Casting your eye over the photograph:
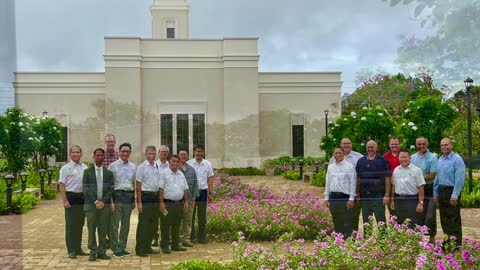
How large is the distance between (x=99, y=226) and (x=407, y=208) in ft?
10.1

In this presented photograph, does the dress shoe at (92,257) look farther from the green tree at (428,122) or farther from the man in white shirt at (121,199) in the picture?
the green tree at (428,122)

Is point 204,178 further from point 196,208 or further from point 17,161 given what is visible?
point 17,161

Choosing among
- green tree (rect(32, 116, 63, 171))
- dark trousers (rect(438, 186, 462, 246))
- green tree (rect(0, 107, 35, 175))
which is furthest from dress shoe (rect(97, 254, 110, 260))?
green tree (rect(0, 107, 35, 175))

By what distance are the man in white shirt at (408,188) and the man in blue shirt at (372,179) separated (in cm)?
19

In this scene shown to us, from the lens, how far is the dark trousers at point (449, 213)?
4.91m

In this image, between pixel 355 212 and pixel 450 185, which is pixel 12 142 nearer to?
pixel 355 212

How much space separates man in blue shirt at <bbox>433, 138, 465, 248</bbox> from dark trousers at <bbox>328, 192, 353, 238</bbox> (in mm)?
878

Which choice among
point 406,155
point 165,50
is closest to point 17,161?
point 165,50

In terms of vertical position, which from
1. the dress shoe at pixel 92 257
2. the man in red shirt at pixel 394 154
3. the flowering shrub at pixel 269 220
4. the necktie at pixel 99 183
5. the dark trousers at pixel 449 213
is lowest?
the dress shoe at pixel 92 257

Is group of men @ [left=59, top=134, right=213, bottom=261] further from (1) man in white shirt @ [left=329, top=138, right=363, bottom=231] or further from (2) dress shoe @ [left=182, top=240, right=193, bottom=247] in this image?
(1) man in white shirt @ [left=329, top=138, right=363, bottom=231]

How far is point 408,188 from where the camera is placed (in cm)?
483

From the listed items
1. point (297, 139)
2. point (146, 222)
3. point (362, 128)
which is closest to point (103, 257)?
point (146, 222)

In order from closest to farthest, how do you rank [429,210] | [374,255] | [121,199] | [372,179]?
[374,255]
[372,179]
[429,210]
[121,199]

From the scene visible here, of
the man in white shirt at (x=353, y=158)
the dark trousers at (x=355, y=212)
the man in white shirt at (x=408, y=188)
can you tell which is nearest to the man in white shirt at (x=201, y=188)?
the man in white shirt at (x=353, y=158)
